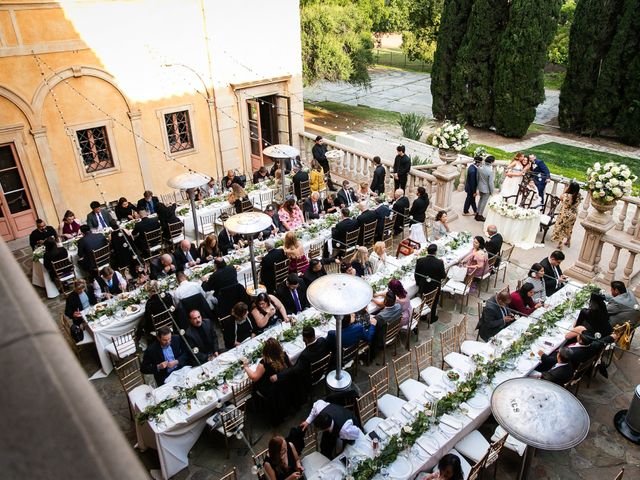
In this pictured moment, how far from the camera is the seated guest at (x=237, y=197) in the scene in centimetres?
1335

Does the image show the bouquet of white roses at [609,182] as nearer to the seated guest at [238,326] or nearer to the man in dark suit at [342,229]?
the man in dark suit at [342,229]

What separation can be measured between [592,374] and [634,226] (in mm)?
5465

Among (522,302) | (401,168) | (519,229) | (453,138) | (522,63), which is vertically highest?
(522,63)

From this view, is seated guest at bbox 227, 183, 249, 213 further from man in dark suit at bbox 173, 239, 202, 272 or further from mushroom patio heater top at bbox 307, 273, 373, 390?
mushroom patio heater top at bbox 307, 273, 373, 390

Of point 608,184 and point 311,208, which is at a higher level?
point 608,184

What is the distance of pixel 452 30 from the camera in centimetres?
2494

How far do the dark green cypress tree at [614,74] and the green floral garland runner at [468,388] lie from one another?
17.4 meters

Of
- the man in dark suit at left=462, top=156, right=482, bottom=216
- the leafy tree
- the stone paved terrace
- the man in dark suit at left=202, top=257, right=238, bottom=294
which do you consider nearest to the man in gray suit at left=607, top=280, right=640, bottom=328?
the stone paved terrace

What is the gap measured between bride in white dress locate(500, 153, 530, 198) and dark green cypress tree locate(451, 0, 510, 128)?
1217 centimetres

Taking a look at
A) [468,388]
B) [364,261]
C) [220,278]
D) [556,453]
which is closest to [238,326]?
[220,278]

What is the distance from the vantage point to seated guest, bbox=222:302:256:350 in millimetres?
8328

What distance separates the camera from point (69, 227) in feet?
40.2

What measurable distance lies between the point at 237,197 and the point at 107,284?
447cm

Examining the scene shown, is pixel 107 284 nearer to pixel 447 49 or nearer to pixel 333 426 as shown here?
pixel 333 426
